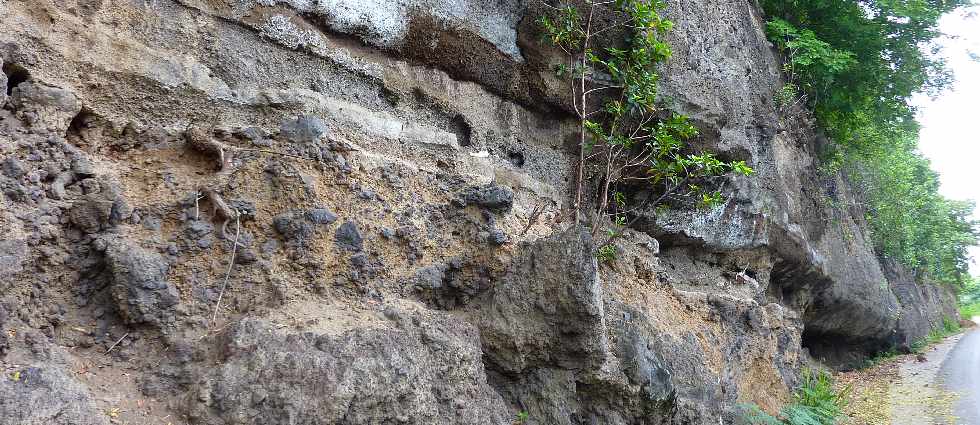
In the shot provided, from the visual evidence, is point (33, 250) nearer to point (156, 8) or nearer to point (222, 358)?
point (222, 358)

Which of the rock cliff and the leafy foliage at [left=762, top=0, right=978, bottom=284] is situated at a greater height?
the leafy foliage at [left=762, top=0, right=978, bottom=284]

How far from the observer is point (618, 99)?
5094 mm

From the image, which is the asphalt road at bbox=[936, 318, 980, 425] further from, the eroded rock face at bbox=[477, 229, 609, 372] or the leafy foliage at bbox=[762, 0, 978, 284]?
the eroded rock face at bbox=[477, 229, 609, 372]

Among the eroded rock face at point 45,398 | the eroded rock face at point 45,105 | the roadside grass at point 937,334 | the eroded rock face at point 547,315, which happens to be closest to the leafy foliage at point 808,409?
Answer: the eroded rock face at point 547,315

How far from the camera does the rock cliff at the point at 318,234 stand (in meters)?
2.50

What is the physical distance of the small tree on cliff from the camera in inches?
189

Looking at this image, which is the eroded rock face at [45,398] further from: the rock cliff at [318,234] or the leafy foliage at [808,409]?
the leafy foliage at [808,409]

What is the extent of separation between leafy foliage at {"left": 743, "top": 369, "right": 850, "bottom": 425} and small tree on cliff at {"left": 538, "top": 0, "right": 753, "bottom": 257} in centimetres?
→ 164

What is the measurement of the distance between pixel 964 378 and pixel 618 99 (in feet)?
28.7

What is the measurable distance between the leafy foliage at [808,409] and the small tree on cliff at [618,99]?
1642mm

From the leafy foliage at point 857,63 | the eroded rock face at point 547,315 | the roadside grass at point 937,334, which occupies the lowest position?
the eroded rock face at point 547,315

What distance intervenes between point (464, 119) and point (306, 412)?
2.36 meters

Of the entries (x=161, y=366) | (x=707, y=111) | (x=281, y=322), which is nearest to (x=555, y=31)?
(x=707, y=111)

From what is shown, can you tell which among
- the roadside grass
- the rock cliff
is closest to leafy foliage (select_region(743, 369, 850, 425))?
the rock cliff
